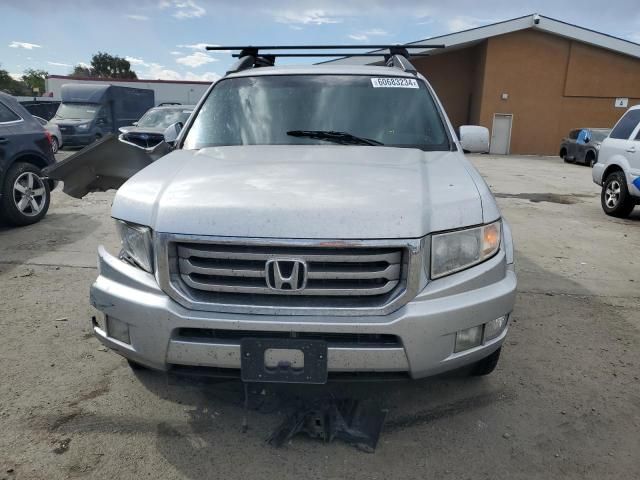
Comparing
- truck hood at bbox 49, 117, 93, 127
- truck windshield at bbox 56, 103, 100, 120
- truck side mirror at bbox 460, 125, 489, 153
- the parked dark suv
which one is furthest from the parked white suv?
truck windshield at bbox 56, 103, 100, 120

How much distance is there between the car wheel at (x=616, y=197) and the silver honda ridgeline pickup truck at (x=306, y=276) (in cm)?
720

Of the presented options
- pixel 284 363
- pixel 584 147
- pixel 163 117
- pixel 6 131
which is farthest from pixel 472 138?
pixel 584 147

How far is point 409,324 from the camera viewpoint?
2.22m

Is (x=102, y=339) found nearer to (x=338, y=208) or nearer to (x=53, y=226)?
(x=338, y=208)

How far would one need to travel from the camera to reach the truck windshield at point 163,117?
13309 millimetres

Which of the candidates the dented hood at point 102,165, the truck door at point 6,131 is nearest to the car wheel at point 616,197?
the dented hood at point 102,165

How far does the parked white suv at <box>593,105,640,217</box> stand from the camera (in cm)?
842

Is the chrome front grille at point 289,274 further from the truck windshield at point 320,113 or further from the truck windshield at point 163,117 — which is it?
the truck windshield at point 163,117

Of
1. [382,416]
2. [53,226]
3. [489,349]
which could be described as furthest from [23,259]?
[489,349]

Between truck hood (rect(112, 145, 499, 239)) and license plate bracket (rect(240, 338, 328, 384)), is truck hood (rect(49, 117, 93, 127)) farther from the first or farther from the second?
license plate bracket (rect(240, 338, 328, 384))

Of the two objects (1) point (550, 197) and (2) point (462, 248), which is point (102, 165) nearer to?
(2) point (462, 248)

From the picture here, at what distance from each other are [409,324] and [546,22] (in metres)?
26.6

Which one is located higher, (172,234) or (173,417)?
(172,234)

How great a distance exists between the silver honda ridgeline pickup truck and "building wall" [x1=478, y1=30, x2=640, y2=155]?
25.6m
